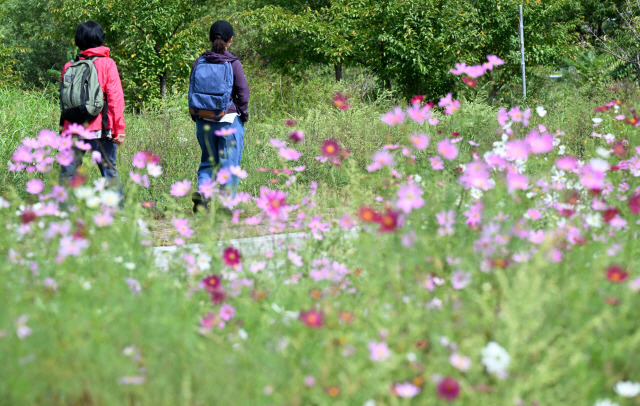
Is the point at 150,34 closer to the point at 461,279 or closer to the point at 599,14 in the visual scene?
the point at 461,279

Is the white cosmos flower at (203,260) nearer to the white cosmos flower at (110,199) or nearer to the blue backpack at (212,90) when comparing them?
the white cosmos flower at (110,199)

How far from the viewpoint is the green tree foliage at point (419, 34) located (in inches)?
564

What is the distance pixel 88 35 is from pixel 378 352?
4052 mm

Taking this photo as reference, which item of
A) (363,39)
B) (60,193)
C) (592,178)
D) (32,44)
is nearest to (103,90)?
(60,193)

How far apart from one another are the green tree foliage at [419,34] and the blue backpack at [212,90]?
9684 millimetres

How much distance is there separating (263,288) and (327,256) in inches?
18.5

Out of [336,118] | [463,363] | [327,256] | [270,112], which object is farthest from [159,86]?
[463,363]

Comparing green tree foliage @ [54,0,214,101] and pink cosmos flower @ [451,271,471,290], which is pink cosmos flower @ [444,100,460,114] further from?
green tree foliage @ [54,0,214,101]

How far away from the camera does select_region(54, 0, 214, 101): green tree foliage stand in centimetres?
1867

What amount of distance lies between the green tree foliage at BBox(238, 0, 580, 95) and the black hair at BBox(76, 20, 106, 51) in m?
10.3

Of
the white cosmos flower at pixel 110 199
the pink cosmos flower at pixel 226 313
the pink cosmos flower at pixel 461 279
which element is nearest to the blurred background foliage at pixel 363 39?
the white cosmos flower at pixel 110 199

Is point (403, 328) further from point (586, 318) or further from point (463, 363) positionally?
point (586, 318)

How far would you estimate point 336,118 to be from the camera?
28.1ft

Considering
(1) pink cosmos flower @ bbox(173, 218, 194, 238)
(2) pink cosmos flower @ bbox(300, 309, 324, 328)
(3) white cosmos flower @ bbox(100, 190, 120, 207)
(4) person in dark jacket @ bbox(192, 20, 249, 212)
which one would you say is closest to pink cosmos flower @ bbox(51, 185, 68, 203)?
(3) white cosmos flower @ bbox(100, 190, 120, 207)
